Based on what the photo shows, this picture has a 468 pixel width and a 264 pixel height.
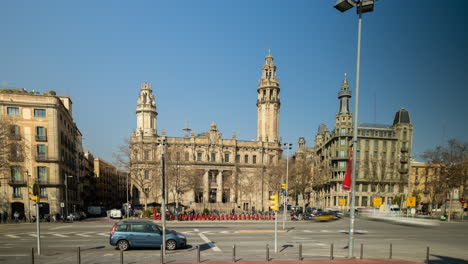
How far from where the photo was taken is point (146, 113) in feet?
233

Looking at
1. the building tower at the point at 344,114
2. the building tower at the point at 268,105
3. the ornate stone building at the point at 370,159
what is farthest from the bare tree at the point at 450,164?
the building tower at the point at 268,105

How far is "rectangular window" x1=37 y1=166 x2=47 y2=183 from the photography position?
132 feet

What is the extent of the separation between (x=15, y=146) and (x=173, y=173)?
78.4 ft

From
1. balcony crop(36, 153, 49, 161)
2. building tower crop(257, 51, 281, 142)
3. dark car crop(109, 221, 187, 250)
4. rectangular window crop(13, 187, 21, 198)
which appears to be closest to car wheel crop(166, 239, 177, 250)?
dark car crop(109, 221, 187, 250)

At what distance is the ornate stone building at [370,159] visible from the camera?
62625mm

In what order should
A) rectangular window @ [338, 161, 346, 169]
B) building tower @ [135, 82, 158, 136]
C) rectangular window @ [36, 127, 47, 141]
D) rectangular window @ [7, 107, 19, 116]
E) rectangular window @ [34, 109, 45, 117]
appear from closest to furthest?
rectangular window @ [7, 107, 19, 116] < rectangular window @ [36, 127, 47, 141] < rectangular window @ [34, 109, 45, 117] < rectangular window @ [338, 161, 346, 169] < building tower @ [135, 82, 158, 136]

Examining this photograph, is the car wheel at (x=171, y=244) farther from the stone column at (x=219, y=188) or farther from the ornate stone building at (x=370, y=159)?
the ornate stone building at (x=370, y=159)

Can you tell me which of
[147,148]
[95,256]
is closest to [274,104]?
[147,148]

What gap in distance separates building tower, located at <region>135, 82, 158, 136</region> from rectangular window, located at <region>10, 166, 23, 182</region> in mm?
31862

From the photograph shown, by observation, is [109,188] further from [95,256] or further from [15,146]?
[95,256]

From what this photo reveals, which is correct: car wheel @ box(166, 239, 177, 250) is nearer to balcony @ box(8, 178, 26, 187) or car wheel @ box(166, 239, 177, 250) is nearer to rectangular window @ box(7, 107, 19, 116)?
balcony @ box(8, 178, 26, 187)

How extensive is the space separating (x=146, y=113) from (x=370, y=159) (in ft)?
196

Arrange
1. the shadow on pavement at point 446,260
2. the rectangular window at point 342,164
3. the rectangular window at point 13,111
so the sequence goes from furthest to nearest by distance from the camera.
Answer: the rectangular window at point 342,164
the rectangular window at point 13,111
the shadow on pavement at point 446,260

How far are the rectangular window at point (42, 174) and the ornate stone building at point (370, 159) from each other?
5601 cm
